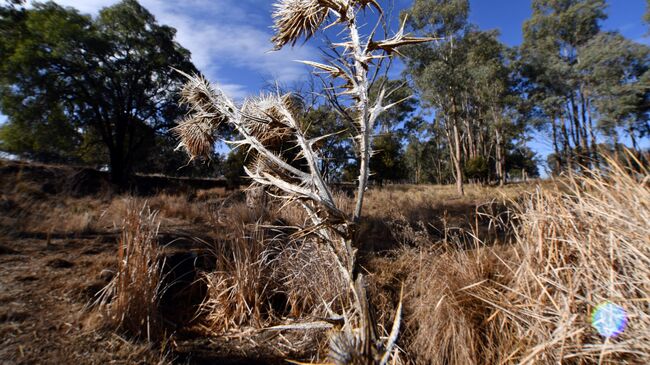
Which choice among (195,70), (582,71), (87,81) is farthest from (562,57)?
(87,81)

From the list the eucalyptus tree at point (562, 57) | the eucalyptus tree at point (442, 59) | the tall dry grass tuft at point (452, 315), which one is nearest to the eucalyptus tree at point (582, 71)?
the eucalyptus tree at point (562, 57)

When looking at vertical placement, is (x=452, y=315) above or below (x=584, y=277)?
below

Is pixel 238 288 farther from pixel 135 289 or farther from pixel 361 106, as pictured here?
pixel 361 106

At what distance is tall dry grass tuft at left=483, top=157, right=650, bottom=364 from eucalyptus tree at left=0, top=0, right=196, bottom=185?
47.9ft

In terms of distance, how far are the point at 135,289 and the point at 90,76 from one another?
17044mm

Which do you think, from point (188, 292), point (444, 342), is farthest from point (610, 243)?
point (188, 292)

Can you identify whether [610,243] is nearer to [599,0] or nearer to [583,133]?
[583,133]

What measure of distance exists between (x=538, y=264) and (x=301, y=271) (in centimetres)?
233

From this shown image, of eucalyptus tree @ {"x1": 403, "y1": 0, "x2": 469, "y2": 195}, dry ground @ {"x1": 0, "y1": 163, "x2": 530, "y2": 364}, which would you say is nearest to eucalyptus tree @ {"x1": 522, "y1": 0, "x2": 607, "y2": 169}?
eucalyptus tree @ {"x1": 403, "y1": 0, "x2": 469, "y2": 195}

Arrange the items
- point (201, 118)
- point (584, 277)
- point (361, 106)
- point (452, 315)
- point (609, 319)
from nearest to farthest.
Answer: point (609, 319) < point (584, 277) < point (361, 106) < point (452, 315) < point (201, 118)

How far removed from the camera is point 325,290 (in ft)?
11.3

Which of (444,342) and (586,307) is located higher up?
(586,307)

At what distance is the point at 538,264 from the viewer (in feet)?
6.88

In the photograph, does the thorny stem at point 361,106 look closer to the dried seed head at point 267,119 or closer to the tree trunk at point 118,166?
the dried seed head at point 267,119
